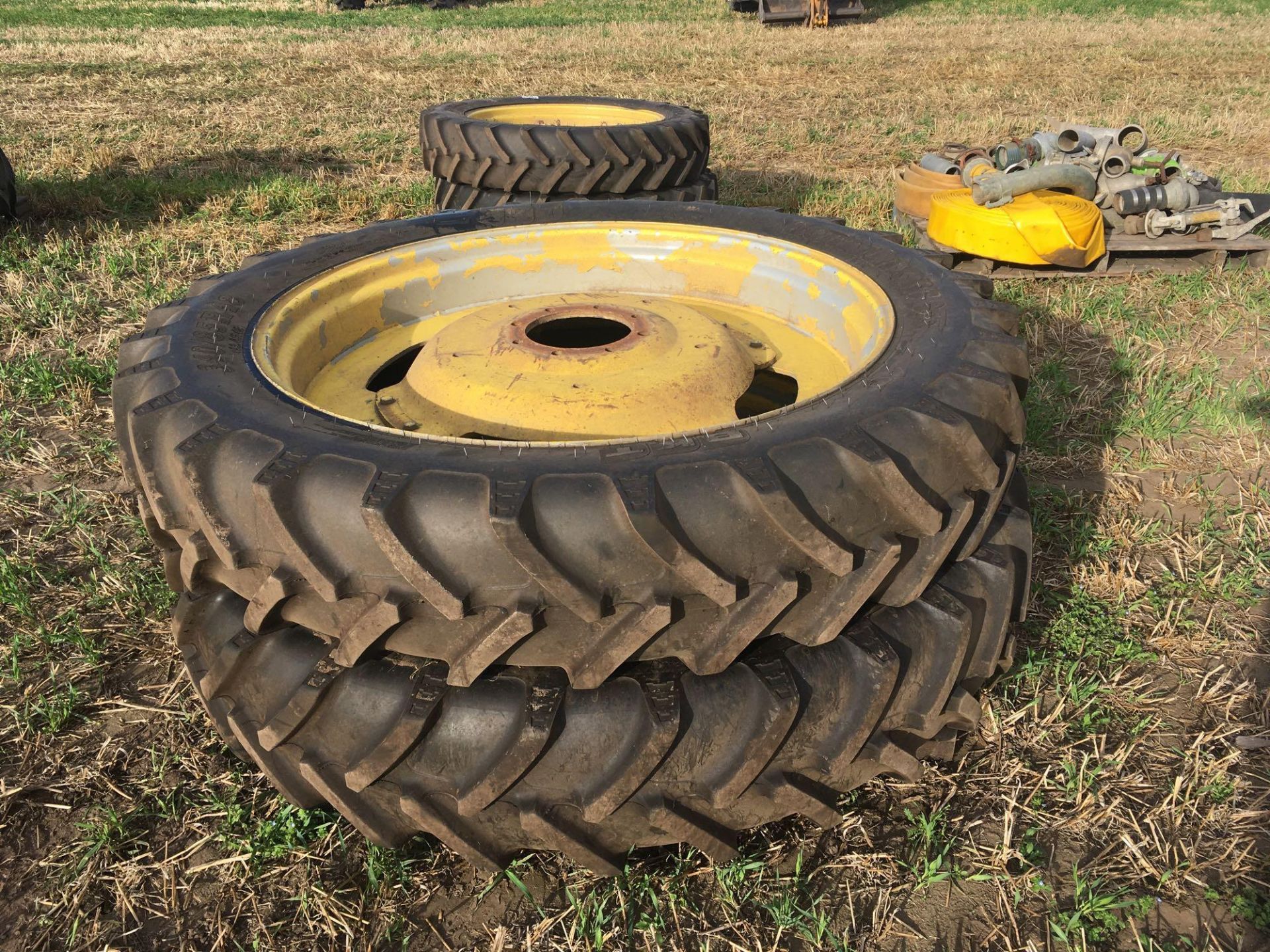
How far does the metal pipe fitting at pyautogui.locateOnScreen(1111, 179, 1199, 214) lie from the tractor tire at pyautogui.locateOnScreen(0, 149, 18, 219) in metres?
5.96

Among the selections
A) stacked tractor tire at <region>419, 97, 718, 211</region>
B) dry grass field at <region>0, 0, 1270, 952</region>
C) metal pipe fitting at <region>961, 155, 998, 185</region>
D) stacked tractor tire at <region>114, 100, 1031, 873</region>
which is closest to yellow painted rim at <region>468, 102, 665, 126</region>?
stacked tractor tire at <region>419, 97, 718, 211</region>

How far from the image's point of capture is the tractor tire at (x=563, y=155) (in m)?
3.35

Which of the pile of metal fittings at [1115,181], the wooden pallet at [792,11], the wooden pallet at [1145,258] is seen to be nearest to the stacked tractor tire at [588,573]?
the wooden pallet at [1145,258]

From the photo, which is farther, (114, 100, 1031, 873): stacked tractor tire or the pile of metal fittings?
the pile of metal fittings

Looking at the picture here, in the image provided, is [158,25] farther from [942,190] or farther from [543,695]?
[543,695]

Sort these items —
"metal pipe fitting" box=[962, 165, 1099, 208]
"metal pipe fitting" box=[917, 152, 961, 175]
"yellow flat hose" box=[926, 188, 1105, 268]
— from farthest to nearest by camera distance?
"metal pipe fitting" box=[917, 152, 961, 175], "metal pipe fitting" box=[962, 165, 1099, 208], "yellow flat hose" box=[926, 188, 1105, 268]

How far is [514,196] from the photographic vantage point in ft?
11.4

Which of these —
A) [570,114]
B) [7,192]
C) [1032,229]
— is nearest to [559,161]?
[570,114]

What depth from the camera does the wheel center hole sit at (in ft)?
6.94

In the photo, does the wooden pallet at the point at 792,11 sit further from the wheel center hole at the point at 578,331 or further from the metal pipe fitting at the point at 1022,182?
the wheel center hole at the point at 578,331

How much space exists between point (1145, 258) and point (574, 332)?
3754 millimetres

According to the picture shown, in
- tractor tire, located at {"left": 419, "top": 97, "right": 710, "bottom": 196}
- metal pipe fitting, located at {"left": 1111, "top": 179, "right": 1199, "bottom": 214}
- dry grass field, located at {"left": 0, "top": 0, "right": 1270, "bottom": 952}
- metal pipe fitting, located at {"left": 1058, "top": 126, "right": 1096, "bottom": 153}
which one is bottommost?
dry grass field, located at {"left": 0, "top": 0, "right": 1270, "bottom": 952}

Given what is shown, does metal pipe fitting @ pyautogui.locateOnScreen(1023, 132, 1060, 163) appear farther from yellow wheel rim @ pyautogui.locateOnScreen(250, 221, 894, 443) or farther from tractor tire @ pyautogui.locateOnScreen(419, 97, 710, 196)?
yellow wheel rim @ pyautogui.locateOnScreen(250, 221, 894, 443)

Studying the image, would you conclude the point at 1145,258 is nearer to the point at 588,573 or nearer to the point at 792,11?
the point at 588,573
